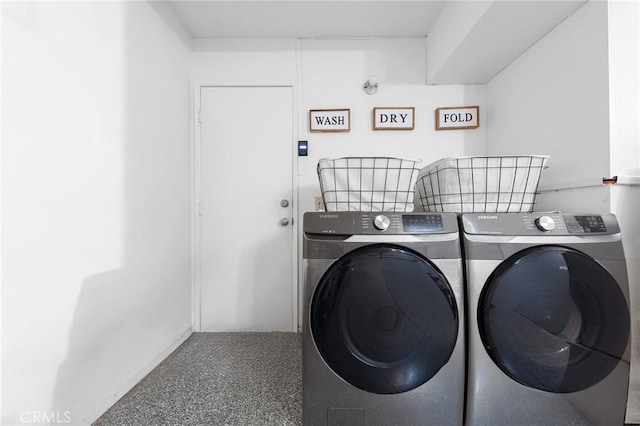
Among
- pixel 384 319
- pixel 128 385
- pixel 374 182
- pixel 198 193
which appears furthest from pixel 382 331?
pixel 198 193

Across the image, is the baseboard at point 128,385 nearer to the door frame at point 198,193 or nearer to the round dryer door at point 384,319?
the door frame at point 198,193

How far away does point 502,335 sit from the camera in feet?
3.40

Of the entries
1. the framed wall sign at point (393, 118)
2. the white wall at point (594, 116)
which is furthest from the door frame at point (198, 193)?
the white wall at point (594, 116)

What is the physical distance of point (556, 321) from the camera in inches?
40.7

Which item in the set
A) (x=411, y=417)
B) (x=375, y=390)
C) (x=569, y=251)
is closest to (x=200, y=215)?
(x=375, y=390)

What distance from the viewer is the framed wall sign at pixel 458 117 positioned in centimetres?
205

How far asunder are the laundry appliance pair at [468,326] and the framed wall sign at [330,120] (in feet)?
3.93

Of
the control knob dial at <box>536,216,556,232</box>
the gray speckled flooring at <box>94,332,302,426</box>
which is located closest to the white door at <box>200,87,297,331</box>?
the gray speckled flooring at <box>94,332,302,426</box>

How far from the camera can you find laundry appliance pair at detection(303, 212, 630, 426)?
3.39ft

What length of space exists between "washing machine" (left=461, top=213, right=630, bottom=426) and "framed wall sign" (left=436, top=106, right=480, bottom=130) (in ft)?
4.05

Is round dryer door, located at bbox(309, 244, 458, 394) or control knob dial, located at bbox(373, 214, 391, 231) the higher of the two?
control knob dial, located at bbox(373, 214, 391, 231)

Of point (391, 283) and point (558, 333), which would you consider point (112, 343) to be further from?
point (558, 333)

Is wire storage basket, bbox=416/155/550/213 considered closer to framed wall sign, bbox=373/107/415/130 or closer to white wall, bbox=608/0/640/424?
white wall, bbox=608/0/640/424

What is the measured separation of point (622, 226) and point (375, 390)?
126 cm
